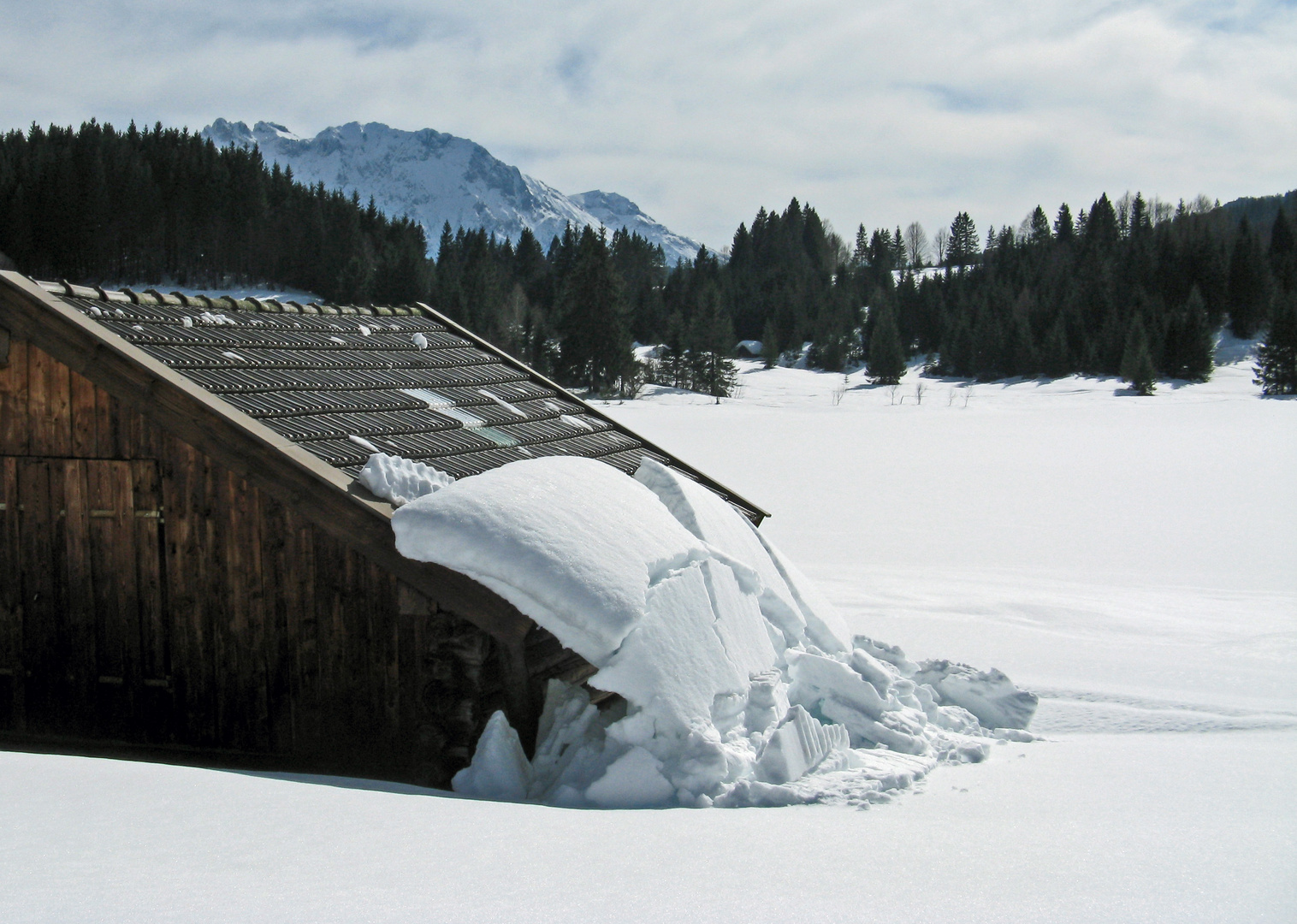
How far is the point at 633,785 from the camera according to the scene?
4.91 m

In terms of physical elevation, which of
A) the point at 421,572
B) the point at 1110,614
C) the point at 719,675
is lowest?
the point at 1110,614

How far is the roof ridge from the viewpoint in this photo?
6.61m

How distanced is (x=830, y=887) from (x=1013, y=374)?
67437 millimetres

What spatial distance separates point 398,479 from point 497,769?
1.80 metres

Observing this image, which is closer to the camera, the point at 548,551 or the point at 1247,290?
the point at 548,551

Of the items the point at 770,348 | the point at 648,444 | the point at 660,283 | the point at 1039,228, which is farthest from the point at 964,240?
the point at 648,444

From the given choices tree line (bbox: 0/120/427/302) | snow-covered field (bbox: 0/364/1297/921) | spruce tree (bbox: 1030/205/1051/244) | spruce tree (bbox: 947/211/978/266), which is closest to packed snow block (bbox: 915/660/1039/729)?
→ snow-covered field (bbox: 0/364/1297/921)

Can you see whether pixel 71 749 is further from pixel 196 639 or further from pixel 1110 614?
pixel 1110 614

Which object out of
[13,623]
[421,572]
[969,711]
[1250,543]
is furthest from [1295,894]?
[1250,543]

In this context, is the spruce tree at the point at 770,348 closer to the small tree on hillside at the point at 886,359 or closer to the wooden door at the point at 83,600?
the small tree on hillside at the point at 886,359

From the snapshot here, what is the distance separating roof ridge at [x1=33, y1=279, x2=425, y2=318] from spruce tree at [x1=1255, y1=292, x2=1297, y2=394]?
54.7 metres

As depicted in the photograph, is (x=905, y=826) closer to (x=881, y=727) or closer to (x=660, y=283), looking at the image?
(x=881, y=727)

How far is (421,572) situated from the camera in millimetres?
5590

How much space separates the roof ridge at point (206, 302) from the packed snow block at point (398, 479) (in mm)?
1980
